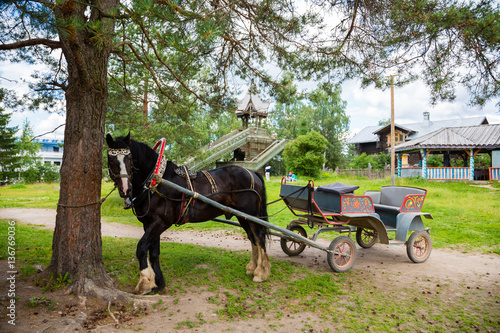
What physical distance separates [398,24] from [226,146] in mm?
16237

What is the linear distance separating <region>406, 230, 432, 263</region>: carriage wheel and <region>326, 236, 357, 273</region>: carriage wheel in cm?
144

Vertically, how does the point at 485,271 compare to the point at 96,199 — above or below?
below

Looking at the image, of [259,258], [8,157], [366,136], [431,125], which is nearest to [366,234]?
[259,258]

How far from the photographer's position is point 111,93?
798cm

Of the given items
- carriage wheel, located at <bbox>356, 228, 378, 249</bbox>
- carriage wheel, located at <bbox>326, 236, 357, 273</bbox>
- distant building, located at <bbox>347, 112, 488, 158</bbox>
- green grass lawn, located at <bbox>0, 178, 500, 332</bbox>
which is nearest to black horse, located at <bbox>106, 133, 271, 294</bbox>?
green grass lawn, located at <bbox>0, 178, 500, 332</bbox>

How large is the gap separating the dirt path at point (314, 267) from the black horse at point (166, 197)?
811 millimetres

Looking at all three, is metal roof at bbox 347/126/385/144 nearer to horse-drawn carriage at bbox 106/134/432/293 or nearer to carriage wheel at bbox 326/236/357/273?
horse-drawn carriage at bbox 106/134/432/293

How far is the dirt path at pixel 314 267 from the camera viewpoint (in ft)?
11.1

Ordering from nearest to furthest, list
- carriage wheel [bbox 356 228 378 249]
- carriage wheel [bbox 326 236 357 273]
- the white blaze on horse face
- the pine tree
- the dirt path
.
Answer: the dirt path < the white blaze on horse face < carriage wheel [bbox 326 236 357 273] < carriage wheel [bbox 356 228 378 249] < the pine tree

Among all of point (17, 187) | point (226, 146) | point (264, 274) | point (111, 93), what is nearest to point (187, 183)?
point (264, 274)

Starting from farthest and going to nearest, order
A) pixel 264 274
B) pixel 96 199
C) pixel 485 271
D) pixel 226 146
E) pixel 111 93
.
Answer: pixel 226 146
pixel 111 93
pixel 485 271
pixel 264 274
pixel 96 199

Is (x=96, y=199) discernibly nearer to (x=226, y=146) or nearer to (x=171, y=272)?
(x=171, y=272)

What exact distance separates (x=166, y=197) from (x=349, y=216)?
3168mm

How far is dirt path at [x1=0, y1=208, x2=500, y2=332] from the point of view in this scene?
3389mm
